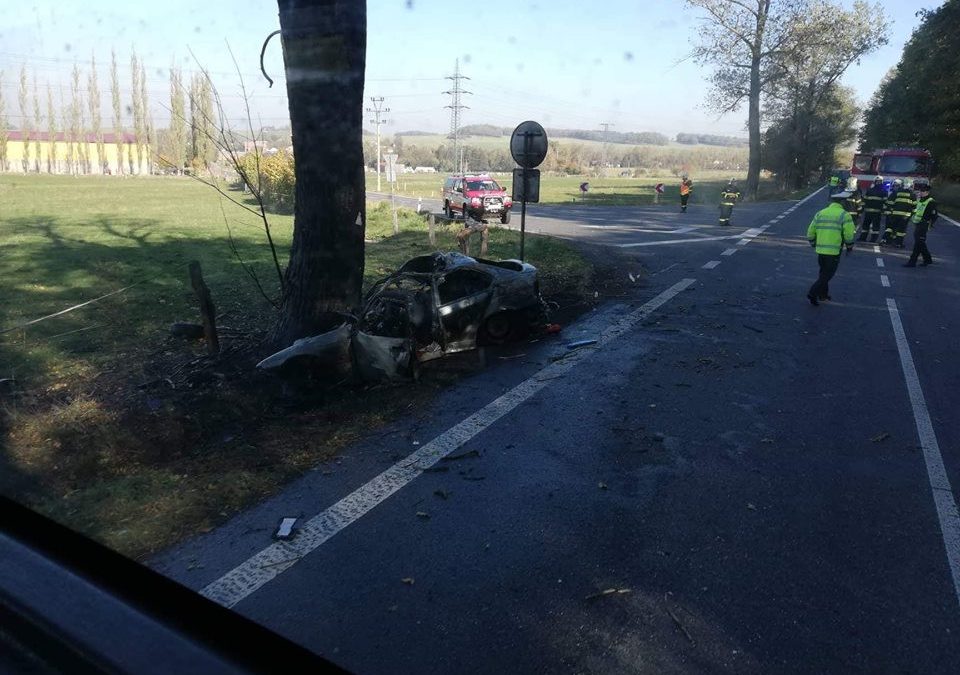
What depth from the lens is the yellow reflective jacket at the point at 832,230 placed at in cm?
991

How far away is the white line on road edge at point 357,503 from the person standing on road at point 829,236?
5.42m

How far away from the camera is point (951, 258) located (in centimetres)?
1577

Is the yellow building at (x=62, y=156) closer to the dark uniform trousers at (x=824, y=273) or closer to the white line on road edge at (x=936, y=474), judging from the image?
the dark uniform trousers at (x=824, y=273)

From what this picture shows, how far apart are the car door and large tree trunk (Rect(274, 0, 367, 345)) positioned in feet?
3.38

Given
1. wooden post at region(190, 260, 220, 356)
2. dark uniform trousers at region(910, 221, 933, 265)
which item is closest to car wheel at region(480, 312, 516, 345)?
wooden post at region(190, 260, 220, 356)

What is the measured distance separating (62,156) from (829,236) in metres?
60.2

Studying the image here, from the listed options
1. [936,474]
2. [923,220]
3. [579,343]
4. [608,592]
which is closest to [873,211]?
[923,220]

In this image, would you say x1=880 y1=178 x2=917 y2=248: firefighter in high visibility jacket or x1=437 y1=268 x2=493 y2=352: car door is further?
x1=880 y1=178 x2=917 y2=248: firefighter in high visibility jacket

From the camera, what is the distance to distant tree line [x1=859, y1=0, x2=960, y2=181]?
1231 inches

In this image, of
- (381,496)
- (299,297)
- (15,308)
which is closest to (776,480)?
(381,496)

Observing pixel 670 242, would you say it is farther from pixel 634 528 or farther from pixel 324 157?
pixel 634 528

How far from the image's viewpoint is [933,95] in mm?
33656

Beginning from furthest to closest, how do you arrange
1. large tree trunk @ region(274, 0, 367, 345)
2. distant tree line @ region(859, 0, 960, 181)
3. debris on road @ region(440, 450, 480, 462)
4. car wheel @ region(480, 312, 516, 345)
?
distant tree line @ region(859, 0, 960, 181) → car wheel @ region(480, 312, 516, 345) → large tree trunk @ region(274, 0, 367, 345) → debris on road @ region(440, 450, 480, 462)

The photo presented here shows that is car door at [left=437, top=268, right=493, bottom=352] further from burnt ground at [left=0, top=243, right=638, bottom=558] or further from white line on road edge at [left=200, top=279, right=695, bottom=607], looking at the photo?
white line on road edge at [left=200, top=279, right=695, bottom=607]
